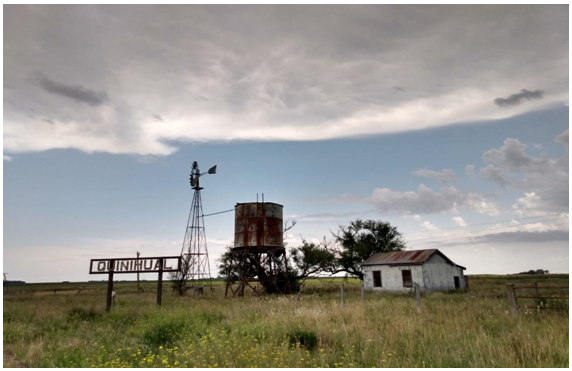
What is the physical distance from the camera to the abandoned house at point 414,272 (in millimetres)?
27672

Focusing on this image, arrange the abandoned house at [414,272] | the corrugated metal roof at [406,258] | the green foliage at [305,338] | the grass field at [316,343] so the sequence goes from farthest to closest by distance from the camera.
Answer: the corrugated metal roof at [406,258]
the abandoned house at [414,272]
the green foliage at [305,338]
the grass field at [316,343]

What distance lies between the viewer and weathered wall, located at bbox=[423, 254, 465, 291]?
90.6 feet

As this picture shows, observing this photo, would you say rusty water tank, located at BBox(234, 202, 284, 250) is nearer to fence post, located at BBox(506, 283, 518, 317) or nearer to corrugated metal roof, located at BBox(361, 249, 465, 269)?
corrugated metal roof, located at BBox(361, 249, 465, 269)

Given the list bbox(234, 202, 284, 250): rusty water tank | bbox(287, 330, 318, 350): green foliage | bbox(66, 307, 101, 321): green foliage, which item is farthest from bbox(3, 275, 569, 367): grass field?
bbox(234, 202, 284, 250): rusty water tank

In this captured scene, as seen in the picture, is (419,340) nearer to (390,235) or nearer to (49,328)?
(49,328)

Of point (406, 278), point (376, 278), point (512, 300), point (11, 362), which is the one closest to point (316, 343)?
point (11, 362)

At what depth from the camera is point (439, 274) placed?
28562 mm

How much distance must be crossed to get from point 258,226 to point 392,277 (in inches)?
461

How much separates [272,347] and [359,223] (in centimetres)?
3503

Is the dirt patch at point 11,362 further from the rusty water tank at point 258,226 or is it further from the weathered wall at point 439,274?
the weathered wall at point 439,274

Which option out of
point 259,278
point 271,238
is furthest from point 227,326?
point 259,278

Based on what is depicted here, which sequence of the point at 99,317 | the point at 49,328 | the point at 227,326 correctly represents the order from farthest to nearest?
the point at 99,317 → the point at 49,328 → the point at 227,326

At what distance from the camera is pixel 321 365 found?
6.36 m

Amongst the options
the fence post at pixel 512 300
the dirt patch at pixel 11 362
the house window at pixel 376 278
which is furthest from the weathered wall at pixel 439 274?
the dirt patch at pixel 11 362
